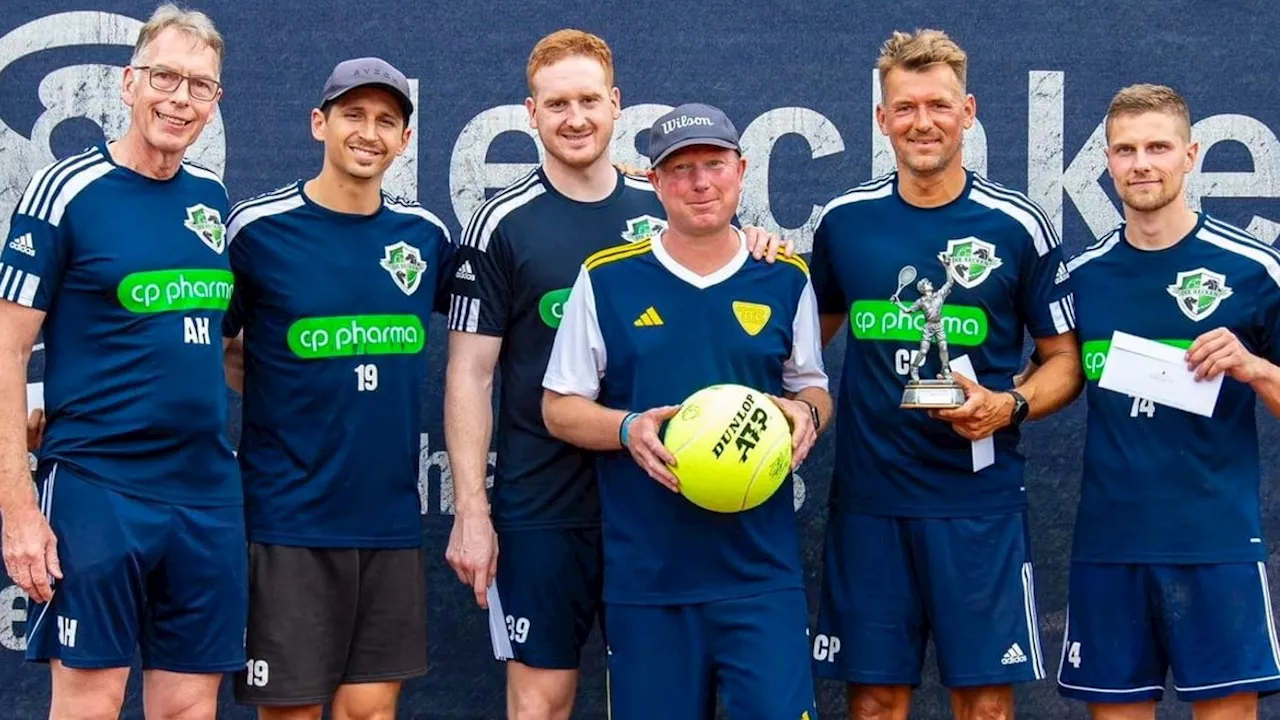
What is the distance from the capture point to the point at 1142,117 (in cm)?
436

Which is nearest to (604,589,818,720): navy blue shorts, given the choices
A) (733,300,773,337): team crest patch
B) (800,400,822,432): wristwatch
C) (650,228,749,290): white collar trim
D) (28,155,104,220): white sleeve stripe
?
(800,400,822,432): wristwatch

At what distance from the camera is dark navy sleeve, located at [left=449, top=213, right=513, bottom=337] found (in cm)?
437

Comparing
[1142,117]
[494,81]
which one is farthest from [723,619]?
[494,81]

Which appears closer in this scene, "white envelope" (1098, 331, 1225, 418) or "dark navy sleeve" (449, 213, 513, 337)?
"white envelope" (1098, 331, 1225, 418)

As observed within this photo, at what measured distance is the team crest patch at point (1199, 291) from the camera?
4344 millimetres

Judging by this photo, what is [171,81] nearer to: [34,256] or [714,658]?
[34,256]

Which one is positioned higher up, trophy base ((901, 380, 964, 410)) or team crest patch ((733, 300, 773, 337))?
team crest patch ((733, 300, 773, 337))

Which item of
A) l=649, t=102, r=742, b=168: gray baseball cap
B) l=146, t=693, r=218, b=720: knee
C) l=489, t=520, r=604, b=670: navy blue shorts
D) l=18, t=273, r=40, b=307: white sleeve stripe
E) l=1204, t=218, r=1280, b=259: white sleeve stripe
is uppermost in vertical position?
l=649, t=102, r=742, b=168: gray baseball cap

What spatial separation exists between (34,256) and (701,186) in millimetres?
1643

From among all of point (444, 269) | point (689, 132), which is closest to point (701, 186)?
point (689, 132)

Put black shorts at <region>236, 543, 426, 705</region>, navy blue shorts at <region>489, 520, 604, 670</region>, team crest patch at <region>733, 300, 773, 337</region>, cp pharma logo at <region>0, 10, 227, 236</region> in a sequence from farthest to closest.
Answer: cp pharma logo at <region>0, 10, 227, 236</region> < navy blue shorts at <region>489, 520, 604, 670</region> < black shorts at <region>236, 543, 426, 705</region> < team crest patch at <region>733, 300, 773, 337</region>

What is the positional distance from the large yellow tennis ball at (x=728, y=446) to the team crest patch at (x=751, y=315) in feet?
0.71

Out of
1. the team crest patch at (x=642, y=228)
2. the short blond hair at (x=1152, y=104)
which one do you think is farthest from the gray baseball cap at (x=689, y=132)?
the short blond hair at (x=1152, y=104)

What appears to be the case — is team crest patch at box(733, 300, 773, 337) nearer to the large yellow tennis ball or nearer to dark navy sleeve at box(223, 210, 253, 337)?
the large yellow tennis ball
